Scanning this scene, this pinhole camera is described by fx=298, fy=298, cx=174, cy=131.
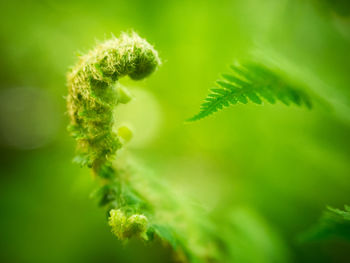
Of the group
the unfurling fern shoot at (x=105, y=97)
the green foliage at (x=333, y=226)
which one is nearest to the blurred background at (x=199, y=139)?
the green foliage at (x=333, y=226)

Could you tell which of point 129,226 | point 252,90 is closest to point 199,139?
point 252,90

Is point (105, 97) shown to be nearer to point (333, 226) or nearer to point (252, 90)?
point (252, 90)

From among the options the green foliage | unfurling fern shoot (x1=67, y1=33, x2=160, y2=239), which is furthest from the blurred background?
Result: unfurling fern shoot (x1=67, y1=33, x2=160, y2=239)

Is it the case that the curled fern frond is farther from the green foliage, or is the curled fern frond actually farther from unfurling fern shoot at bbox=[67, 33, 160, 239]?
the green foliage

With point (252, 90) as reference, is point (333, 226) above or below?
below

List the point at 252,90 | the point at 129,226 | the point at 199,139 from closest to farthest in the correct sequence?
the point at 129,226
the point at 252,90
the point at 199,139

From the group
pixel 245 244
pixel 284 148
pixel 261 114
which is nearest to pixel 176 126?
pixel 261 114

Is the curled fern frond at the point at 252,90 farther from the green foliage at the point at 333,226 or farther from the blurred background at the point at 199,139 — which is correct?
the blurred background at the point at 199,139

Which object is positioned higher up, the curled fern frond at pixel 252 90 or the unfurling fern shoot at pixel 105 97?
the unfurling fern shoot at pixel 105 97
